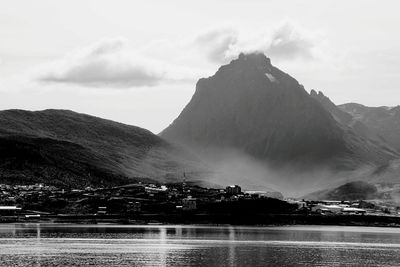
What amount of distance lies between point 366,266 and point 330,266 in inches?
375

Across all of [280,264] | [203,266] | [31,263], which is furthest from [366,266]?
[31,263]

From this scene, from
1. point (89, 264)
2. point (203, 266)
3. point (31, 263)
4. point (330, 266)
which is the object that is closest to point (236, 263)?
point (203, 266)

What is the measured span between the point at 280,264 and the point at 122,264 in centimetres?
4080

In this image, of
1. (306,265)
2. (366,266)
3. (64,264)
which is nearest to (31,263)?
(64,264)

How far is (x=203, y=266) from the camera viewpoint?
19250 centimetres

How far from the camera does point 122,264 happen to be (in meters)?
194

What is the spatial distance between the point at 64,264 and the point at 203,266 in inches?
1361

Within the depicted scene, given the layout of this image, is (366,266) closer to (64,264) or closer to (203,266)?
(203,266)

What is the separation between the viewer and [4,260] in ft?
641

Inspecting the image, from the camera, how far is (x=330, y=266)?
7800 inches

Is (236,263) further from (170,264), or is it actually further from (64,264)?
(64,264)

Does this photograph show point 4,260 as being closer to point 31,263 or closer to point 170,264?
point 31,263

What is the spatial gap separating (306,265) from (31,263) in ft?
229

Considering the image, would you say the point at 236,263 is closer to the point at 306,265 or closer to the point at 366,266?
the point at 306,265
